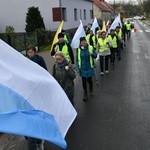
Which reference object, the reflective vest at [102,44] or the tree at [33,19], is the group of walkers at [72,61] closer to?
the reflective vest at [102,44]

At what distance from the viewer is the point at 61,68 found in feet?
21.0

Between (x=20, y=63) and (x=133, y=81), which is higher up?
(x=20, y=63)

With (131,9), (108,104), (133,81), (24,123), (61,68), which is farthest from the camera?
(131,9)

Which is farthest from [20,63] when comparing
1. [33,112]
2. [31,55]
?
[31,55]

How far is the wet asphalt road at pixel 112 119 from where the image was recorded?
18.4 feet

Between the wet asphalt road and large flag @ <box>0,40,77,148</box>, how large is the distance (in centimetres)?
186

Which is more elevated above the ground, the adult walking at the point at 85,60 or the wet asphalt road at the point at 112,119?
the adult walking at the point at 85,60

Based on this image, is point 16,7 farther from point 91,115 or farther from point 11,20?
point 91,115

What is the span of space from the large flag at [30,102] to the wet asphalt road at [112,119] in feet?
6.10

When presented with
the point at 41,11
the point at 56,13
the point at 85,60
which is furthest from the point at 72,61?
the point at 41,11

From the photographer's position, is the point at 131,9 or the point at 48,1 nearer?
the point at 48,1

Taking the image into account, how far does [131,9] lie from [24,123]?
158 metres

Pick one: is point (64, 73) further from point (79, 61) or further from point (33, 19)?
point (33, 19)

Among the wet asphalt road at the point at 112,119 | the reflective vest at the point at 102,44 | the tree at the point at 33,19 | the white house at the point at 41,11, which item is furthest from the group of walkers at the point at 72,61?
the white house at the point at 41,11
